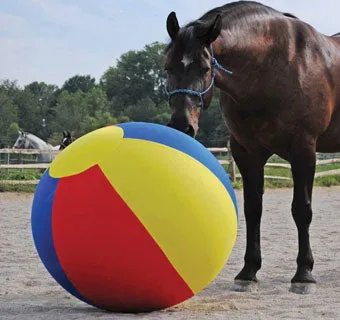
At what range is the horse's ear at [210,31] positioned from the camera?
4.13m

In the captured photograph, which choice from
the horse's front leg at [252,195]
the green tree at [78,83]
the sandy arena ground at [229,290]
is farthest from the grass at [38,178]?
the green tree at [78,83]

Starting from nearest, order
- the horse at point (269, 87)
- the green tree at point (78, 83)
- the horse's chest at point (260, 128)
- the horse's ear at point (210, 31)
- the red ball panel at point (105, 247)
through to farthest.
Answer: the red ball panel at point (105, 247) → the horse's ear at point (210, 31) → the horse at point (269, 87) → the horse's chest at point (260, 128) → the green tree at point (78, 83)

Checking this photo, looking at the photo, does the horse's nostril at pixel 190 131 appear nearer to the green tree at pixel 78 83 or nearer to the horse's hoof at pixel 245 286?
the horse's hoof at pixel 245 286

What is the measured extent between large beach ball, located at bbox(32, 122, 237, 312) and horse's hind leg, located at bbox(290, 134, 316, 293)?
1.22 meters

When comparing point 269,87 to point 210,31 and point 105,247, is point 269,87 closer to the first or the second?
point 210,31

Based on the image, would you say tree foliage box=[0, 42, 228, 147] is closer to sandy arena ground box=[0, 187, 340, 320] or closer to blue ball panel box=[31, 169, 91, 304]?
sandy arena ground box=[0, 187, 340, 320]

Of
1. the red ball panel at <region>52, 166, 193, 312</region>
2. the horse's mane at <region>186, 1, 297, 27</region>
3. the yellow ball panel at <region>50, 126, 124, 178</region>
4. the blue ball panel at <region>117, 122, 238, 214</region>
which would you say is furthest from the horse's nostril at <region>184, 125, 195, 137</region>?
the horse's mane at <region>186, 1, 297, 27</region>

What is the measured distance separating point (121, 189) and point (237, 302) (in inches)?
59.8

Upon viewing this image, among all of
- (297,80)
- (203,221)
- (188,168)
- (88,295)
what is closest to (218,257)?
(203,221)

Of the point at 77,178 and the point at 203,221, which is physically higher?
the point at 77,178

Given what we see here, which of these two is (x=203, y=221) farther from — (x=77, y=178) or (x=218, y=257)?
(x=77, y=178)

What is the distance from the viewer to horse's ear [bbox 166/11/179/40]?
4.16 metres

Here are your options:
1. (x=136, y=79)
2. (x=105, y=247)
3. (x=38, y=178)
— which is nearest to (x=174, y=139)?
(x=105, y=247)

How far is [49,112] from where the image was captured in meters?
84.1
